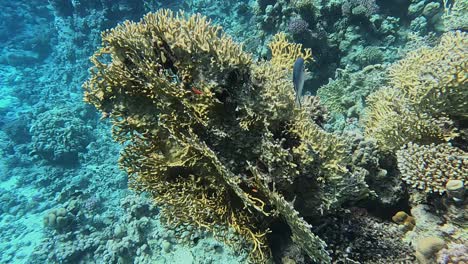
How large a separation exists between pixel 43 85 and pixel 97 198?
1270cm

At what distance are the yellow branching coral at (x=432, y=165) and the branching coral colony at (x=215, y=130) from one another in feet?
1.76

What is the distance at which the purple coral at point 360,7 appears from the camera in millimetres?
7906

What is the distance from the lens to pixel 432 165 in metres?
3.03

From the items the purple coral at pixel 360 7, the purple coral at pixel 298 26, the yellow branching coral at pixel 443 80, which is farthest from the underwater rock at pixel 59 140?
the yellow branching coral at pixel 443 80

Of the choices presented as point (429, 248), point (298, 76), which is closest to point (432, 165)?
point (429, 248)

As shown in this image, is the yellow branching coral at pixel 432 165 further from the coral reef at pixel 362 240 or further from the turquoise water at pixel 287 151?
the coral reef at pixel 362 240

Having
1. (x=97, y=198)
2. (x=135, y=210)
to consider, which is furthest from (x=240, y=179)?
(x=97, y=198)

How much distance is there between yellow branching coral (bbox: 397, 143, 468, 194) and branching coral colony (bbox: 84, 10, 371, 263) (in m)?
0.54

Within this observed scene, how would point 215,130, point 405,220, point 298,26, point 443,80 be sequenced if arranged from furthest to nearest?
point 298,26, point 405,220, point 443,80, point 215,130

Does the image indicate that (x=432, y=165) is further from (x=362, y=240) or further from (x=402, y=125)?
(x=362, y=240)

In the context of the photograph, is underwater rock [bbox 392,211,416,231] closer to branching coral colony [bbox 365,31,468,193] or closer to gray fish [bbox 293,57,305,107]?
branching coral colony [bbox 365,31,468,193]

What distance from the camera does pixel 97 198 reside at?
9.94 metres

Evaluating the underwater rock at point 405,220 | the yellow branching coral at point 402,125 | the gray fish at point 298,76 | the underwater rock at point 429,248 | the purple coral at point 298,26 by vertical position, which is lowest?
the underwater rock at point 429,248

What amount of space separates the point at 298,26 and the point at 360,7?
172cm
